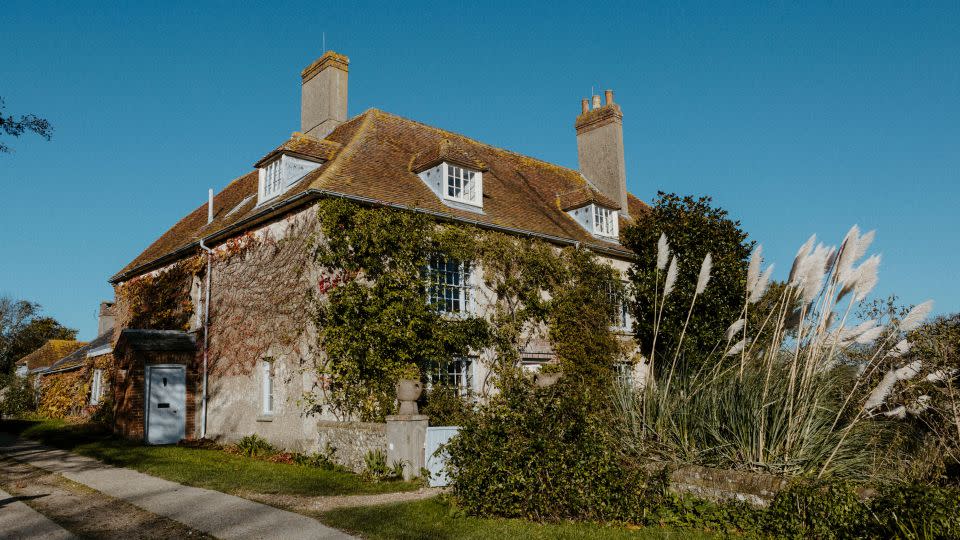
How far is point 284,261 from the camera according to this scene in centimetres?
1488

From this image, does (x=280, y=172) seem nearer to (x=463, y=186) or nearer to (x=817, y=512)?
(x=463, y=186)

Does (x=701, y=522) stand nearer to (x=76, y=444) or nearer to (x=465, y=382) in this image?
(x=465, y=382)

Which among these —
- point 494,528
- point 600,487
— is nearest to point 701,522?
point 600,487

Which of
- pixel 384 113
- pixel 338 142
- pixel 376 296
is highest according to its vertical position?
pixel 384 113

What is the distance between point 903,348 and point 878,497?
225cm

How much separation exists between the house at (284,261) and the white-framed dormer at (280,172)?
0.03 meters

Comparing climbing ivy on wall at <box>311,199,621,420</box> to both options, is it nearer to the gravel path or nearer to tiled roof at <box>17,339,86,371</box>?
the gravel path

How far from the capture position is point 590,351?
16797 millimetres

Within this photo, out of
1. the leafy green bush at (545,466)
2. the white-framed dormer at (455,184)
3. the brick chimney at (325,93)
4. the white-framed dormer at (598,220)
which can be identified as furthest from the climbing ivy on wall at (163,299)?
the leafy green bush at (545,466)

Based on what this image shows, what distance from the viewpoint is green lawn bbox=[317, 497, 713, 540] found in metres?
7.00

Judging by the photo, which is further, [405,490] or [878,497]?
[405,490]

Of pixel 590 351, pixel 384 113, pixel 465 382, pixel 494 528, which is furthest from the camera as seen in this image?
pixel 384 113

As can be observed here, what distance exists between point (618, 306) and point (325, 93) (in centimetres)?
1019

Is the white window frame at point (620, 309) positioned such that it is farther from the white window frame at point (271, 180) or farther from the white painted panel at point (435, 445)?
the white window frame at point (271, 180)
